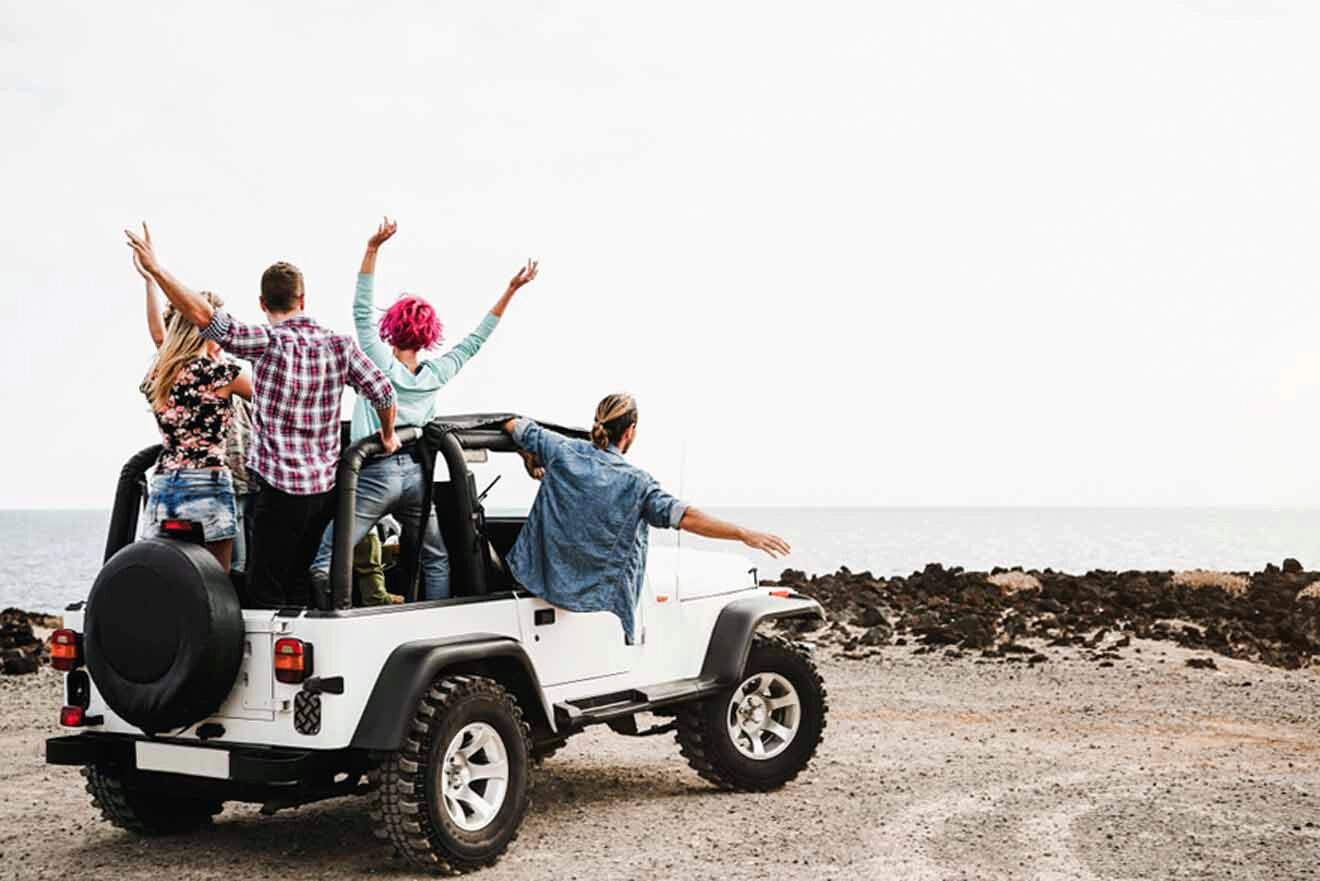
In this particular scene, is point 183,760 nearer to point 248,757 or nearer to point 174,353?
point 248,757

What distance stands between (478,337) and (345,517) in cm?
172

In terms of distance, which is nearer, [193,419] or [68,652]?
[193,419]

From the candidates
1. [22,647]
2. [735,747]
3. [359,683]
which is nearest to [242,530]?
[359,683]

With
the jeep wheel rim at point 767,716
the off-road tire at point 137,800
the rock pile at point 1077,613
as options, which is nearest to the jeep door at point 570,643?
the jeep wheel rim at point 767,716

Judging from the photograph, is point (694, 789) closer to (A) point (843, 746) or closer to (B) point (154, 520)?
(A) point (843, 746)

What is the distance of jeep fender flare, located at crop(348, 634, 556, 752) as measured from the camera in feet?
22.5

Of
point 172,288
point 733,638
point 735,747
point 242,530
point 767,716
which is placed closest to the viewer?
point 172,288

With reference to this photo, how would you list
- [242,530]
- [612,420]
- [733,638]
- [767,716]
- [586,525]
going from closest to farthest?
[242,530], [586,525], [612,420], [733,638], [767,716]

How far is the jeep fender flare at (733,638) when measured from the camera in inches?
354

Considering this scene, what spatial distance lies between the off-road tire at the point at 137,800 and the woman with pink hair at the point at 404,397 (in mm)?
1719

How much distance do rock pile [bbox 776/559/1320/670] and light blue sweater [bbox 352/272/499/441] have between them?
11.1m

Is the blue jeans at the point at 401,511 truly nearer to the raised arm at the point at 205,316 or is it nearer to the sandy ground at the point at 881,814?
the raised arm at the point at 205,316

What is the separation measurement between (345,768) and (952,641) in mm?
12790

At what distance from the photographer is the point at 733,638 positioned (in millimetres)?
9086
